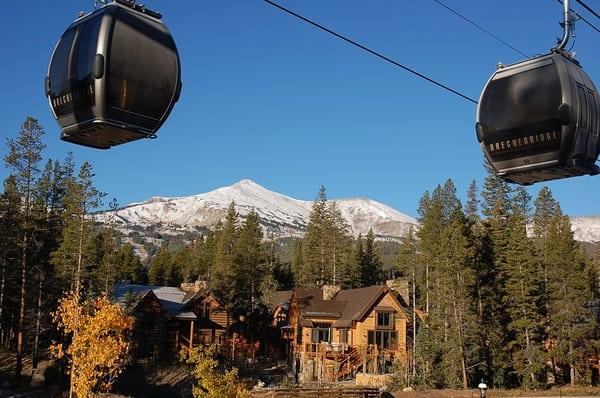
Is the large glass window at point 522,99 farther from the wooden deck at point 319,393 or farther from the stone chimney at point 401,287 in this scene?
the stone chimney at point 401,287

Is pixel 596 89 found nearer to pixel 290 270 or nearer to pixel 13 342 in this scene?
pixel 13 342

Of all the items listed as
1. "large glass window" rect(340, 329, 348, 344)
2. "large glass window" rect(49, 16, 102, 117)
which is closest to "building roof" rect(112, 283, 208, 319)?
"large glass window" rect(340, 329, 348, 344)

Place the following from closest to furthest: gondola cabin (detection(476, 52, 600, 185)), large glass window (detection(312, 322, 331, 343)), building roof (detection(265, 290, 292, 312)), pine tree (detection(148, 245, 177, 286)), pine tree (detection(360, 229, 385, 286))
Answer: gondola cabin (detection(476, 52, 600, 185)) < large glass window (detection(312, 322, 331, 343)) < building roof (detection(265, 290, 292, 312)) < pine tree (detection(360, 229, 385, 286)) < pine tree (detection(148, 245, 177, 286))

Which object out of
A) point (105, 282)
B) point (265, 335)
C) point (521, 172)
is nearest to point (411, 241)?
point (265, 335)

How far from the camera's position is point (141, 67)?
6.52m

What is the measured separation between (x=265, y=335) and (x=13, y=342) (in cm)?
2191

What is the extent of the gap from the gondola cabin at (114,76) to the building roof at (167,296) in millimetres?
45958

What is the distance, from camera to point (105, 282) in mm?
47531

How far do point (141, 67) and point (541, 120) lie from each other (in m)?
4.90

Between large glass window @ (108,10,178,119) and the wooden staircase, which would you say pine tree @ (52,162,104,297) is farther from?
large glass window @ (108,10,178,119)

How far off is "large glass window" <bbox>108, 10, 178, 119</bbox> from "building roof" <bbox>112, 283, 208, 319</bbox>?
4620cm

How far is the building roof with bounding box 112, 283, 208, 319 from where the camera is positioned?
54.2m

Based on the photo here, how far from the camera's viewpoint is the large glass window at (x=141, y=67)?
250 inches

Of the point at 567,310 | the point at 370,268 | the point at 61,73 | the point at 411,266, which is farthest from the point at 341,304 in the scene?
the point at 61,73
